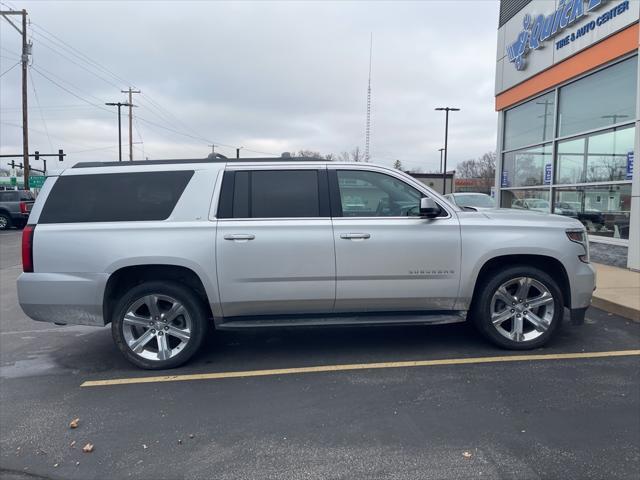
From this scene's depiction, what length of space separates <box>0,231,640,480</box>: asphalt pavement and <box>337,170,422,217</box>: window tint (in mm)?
1416

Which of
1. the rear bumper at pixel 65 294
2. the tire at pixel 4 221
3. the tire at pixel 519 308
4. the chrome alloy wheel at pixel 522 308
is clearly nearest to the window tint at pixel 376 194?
the tire at pixel 519 308

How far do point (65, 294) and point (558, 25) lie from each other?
449 inches

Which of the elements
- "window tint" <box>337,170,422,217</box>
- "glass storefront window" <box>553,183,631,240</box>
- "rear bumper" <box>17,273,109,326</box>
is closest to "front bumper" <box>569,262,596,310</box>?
"window tint" <box>337,170,422,217</box>

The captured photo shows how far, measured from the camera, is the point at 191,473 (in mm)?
2986

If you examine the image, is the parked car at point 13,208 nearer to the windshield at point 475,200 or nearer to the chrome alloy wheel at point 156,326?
the windshield at point 475,200

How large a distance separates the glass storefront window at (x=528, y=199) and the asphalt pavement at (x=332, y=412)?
759 cm

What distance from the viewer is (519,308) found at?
16.0 feet

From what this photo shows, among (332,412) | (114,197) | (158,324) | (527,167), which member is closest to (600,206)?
(527,167)

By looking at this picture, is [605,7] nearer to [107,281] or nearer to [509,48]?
[509,48]

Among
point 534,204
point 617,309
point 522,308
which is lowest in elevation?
point 617,309

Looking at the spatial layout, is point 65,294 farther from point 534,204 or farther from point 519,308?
point 534,204

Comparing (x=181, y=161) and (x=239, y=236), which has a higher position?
(x=181, y=161)

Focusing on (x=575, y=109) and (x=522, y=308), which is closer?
(x=522, y=308)

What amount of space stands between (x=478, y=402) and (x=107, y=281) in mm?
3295
